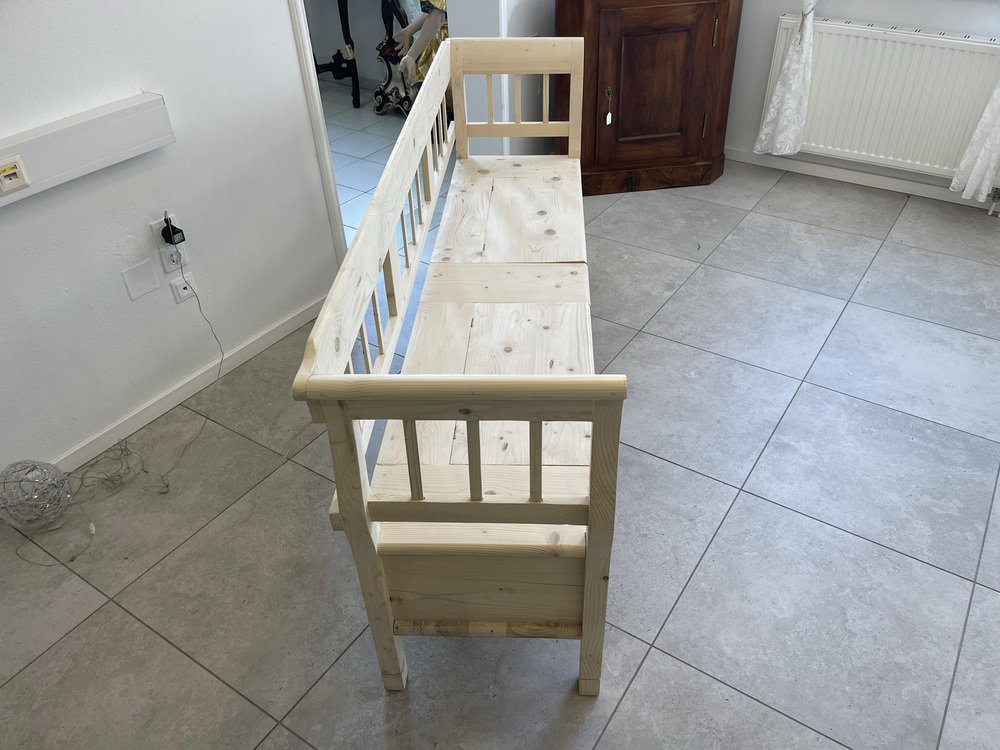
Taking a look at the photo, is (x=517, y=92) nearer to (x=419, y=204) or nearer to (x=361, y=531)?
(x=419, y=204)

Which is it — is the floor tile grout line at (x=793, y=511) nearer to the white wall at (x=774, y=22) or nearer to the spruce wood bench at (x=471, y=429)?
the spruce wood bench at (x=471, y=429)

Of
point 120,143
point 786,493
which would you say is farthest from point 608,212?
point 120,143

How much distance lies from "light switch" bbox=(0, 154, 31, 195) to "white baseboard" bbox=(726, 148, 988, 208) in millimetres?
2982

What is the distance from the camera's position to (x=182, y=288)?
2.26m

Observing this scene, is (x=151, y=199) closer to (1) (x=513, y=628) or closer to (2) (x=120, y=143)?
(2) (x=120, y=143)

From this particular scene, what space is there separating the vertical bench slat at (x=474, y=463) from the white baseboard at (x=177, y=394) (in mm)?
1283

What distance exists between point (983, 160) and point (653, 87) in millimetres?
1280

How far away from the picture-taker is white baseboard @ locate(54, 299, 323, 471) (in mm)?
2164

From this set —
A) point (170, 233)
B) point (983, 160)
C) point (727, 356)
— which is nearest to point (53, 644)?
point (170, 233)

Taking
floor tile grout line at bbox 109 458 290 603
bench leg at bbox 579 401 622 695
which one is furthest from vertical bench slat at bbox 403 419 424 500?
floor tile grout line at bbox 109 458 290 603

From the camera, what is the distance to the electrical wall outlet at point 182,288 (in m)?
2.24

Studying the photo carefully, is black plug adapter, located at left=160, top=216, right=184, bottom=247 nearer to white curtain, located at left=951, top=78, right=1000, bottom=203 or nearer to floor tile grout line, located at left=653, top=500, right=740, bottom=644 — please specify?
floor tile grout line, located at left=653, top=500, right=740, bottom=644

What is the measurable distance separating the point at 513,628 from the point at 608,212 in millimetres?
2222

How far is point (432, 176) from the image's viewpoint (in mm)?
2312
